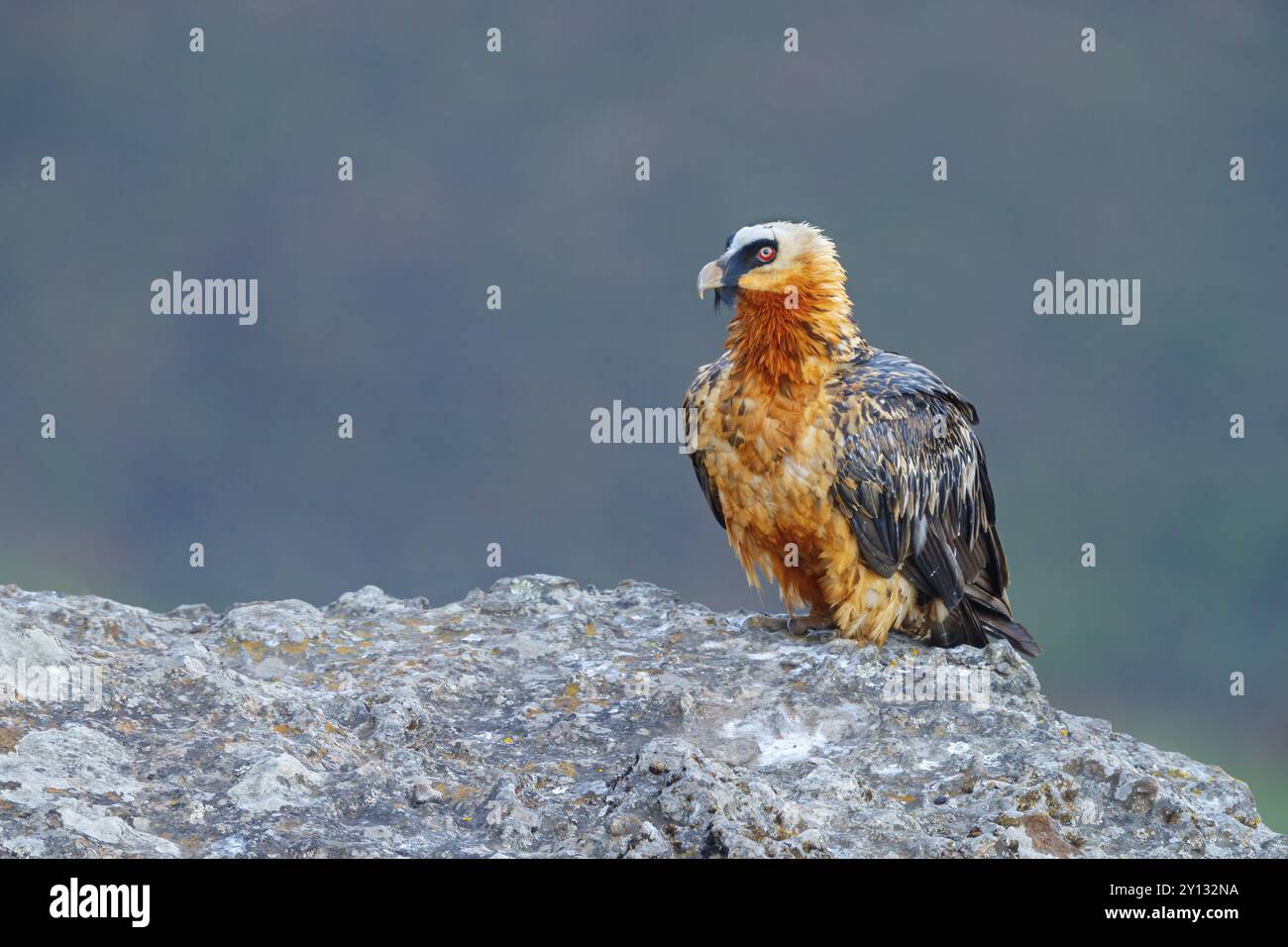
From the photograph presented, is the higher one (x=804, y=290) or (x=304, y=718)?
(x=804, y=290)

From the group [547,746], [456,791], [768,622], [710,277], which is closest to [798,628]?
[768,622]

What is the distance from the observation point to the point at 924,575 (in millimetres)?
7457

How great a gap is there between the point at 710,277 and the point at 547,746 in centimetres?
235

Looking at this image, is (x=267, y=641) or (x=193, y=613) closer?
(x=267, y=641)

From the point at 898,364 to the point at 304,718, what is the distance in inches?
140

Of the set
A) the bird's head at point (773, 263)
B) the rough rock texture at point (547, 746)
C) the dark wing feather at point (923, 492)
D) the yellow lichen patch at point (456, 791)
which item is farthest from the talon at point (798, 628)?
the yellow lichen patch at point (456, 791)

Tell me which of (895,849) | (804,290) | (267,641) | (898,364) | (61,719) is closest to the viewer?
(895,849)

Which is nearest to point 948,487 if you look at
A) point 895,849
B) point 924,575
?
Answer: point 924,575

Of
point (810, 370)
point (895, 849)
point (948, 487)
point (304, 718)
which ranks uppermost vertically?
point (810, 370)

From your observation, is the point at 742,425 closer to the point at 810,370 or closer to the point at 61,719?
the point at 810,370

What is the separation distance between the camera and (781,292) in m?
7.24

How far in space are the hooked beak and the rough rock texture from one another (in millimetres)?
1555

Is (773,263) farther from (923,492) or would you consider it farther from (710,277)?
(923,492)

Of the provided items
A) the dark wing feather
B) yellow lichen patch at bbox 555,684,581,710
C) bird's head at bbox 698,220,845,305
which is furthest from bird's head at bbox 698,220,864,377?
yellow lichen patch at bbox 555,684,581,710
